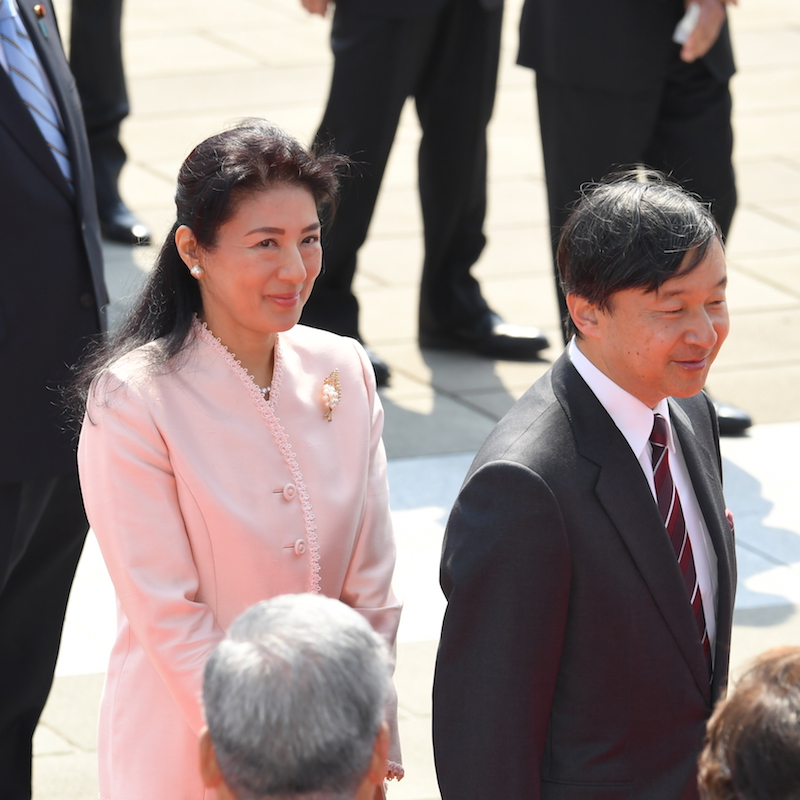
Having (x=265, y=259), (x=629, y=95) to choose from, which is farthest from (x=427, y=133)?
(x=265, y=259)

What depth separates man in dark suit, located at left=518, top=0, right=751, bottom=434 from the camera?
530 centimetres

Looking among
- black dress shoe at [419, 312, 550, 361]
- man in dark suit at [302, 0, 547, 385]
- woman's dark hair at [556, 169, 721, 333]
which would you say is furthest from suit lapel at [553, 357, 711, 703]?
black dress shoe at [419, 312, 550, 361]

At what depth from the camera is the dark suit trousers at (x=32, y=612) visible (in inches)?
137

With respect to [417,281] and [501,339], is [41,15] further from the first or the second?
[417,281]

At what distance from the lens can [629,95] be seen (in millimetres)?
5340

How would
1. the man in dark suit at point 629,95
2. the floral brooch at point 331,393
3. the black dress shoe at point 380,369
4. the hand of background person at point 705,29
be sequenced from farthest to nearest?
the black dress shoe at point 380,369 < the man in dark suit at point 629,95 < the hand of background person at point 705,29 < the floral brooch at point 331,393

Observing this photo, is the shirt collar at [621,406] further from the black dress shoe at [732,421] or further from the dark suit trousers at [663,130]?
the black dress shoe at [732,421]

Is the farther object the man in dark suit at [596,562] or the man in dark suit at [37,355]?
the man in dark suit at [37,355]

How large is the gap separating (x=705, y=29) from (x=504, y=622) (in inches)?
131

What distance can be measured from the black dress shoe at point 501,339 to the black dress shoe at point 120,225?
173 centimetres

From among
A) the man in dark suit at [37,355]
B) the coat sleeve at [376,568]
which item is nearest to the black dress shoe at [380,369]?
the man in dark suit at [37,355]

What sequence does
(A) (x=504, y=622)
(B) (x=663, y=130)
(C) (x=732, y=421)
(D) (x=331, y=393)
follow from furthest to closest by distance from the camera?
(C) (x=732, y=421), (B) (x=663, y=130), (D) (x=331, y=393), (A) (x=504, y=622)

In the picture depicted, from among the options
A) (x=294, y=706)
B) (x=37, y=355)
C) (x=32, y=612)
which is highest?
(x=294, y=706)

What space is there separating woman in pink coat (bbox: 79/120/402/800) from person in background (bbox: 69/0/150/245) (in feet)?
14.2
